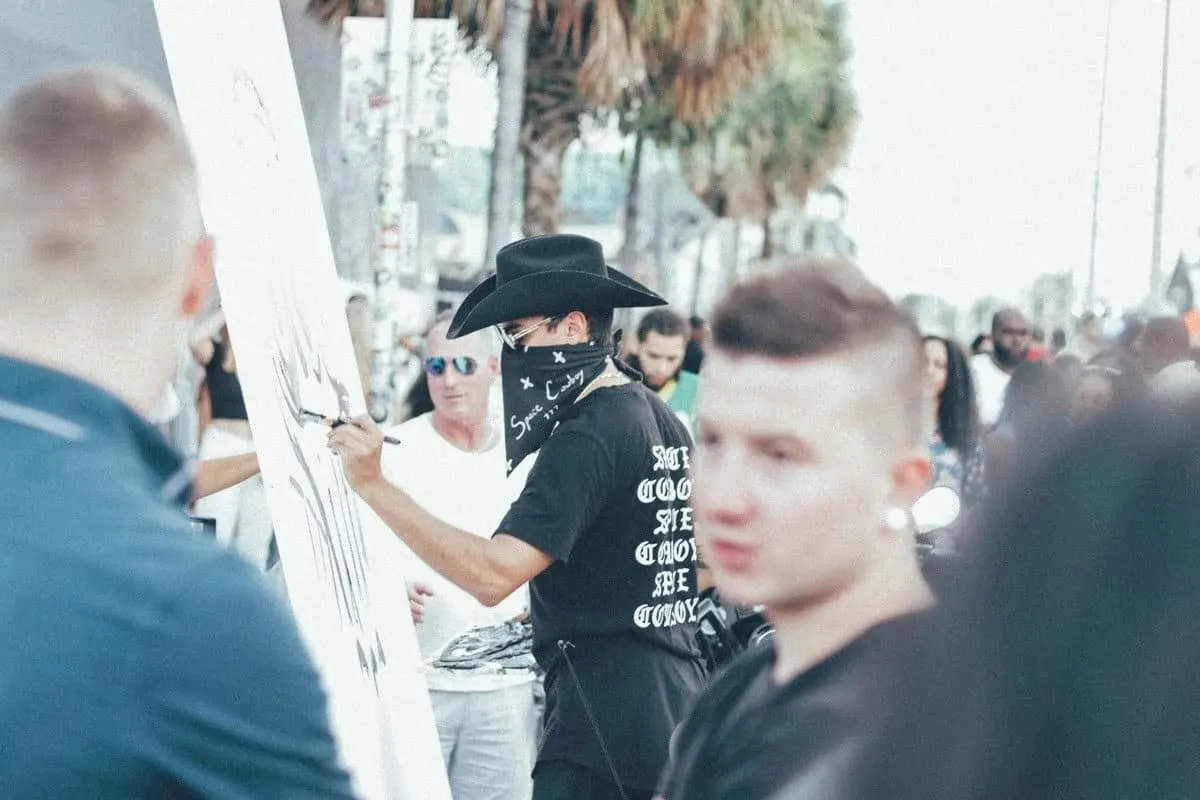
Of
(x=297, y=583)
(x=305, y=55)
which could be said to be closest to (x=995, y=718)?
(x=297, y=583)

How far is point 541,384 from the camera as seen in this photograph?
3686 mm

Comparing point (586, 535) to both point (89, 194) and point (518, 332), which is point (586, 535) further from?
point (89, 194)

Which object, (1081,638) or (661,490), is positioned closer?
(1081,638)

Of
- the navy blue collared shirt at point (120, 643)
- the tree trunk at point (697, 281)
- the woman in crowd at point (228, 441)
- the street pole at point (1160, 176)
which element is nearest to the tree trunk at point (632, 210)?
the street pole at point (1160, 176)

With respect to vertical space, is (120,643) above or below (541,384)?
above

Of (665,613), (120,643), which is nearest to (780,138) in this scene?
(665,613)

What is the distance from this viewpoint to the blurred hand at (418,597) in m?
4.94

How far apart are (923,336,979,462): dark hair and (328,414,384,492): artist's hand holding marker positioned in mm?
3258

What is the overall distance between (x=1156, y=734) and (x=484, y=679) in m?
3.92

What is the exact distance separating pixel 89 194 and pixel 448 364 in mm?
3740

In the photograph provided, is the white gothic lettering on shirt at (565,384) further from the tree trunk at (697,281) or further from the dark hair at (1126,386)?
the tree trunk at (697,281)

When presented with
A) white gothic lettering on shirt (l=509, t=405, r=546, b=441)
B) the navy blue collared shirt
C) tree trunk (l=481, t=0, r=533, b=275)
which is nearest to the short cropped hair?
the navy blue collared shirt

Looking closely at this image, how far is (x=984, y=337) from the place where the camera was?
1662 centimetres

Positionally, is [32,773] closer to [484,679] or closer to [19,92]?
[19,92]
